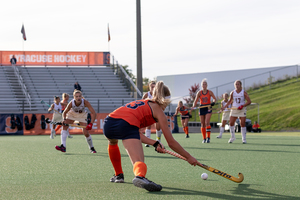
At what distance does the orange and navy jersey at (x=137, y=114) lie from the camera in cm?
471

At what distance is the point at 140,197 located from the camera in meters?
4.34

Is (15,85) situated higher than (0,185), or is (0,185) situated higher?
(15,85)

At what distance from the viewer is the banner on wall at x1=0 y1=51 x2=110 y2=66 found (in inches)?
1326

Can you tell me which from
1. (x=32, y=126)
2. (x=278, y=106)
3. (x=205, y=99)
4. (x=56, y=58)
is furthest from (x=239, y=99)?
(x=278, y=106)

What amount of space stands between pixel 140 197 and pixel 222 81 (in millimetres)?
44390

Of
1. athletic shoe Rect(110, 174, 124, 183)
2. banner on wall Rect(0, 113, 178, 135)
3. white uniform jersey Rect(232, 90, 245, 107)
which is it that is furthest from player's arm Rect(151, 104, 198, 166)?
banner on wall Rect(0, 113, 178, 135)

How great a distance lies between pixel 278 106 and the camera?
36.9 m

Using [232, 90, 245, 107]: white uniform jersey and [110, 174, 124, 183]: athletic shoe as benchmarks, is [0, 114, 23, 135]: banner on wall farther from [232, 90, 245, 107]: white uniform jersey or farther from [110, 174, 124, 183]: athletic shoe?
[110, 174, 124, 183]: athletic shoe

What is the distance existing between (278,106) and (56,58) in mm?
20714

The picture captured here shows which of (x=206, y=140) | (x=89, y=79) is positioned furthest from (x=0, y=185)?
(x=89, y=79)

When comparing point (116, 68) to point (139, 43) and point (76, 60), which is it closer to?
point (76, 60)

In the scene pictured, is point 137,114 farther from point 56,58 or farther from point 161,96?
point 56,58

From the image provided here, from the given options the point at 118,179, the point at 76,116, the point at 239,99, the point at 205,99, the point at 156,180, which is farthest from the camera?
the point at 205,99

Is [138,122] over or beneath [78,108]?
beneath
